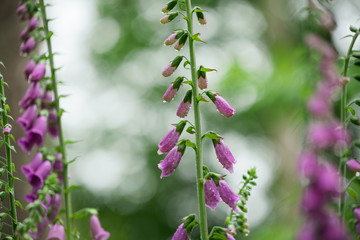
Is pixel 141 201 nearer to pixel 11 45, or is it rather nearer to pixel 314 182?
pixel 11 45

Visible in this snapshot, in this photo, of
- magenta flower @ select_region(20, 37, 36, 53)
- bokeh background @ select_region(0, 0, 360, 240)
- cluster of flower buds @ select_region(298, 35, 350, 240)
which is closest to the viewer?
cluster of flower buds @ select_region(298, 35, 350, 240)

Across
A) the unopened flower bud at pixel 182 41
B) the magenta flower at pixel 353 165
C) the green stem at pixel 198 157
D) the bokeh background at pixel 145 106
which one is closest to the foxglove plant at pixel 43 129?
the green stem at pixel 198 157

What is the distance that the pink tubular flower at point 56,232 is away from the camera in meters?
1.26

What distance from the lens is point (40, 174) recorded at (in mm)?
1369

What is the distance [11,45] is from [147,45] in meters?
12.1

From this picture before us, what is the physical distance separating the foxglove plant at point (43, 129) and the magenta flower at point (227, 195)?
0.34 meters

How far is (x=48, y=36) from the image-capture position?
4.69ft

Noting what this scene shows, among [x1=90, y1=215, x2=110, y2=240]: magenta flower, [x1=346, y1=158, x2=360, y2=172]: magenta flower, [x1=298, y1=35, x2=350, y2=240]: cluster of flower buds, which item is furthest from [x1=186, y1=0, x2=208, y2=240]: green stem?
[x1=298, y1=35, x2=350, y2=240]: cluster of flower buds

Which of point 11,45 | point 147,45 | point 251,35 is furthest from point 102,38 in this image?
point 11,45

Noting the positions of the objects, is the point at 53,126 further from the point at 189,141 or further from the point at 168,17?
the point at 168,17

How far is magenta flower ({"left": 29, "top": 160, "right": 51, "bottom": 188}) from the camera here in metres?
1.36

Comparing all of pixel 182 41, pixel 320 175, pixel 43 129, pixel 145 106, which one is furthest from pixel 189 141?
pixel 145 106

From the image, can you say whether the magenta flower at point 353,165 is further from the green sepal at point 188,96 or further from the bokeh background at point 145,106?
the bokeh background at point 145,106

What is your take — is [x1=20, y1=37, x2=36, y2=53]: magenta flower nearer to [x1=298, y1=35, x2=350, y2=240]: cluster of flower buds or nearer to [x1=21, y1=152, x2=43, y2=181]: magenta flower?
[x1=21, y1=152, x2=43, y2=181]: magenta flower
